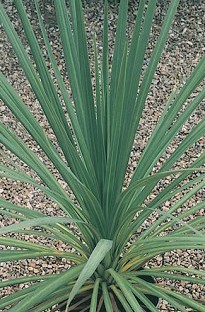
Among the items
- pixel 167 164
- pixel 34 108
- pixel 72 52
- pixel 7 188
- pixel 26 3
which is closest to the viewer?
pixel 72 52

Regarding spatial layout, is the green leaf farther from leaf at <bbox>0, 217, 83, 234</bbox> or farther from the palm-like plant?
leaf at <bbox>0, 217, 83, 234</bbox>

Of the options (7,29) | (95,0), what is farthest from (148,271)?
(95,0)

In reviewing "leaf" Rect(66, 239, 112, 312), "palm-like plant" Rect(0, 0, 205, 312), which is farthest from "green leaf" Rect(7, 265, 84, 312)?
"leaf" Rect(66, 239, 112, 312)

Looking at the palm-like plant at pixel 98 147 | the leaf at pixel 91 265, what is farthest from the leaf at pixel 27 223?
the palm-like plant at pixel 98 147

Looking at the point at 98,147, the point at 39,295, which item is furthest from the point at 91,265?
the point at 98,147

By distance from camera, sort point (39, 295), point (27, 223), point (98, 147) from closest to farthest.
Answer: point (27, 223) < point (39, 295) < point (98, 147)

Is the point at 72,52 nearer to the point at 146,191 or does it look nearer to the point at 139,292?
the point at 146,191

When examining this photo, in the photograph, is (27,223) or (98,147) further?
(98,147)

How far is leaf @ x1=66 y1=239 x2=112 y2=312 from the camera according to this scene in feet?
4.13

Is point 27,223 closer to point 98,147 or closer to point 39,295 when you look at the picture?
point 39,295

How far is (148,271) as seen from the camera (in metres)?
1.82

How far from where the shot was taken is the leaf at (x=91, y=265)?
1.26 metres

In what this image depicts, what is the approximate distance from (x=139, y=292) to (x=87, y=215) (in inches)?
9.1

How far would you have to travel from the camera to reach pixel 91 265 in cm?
132
